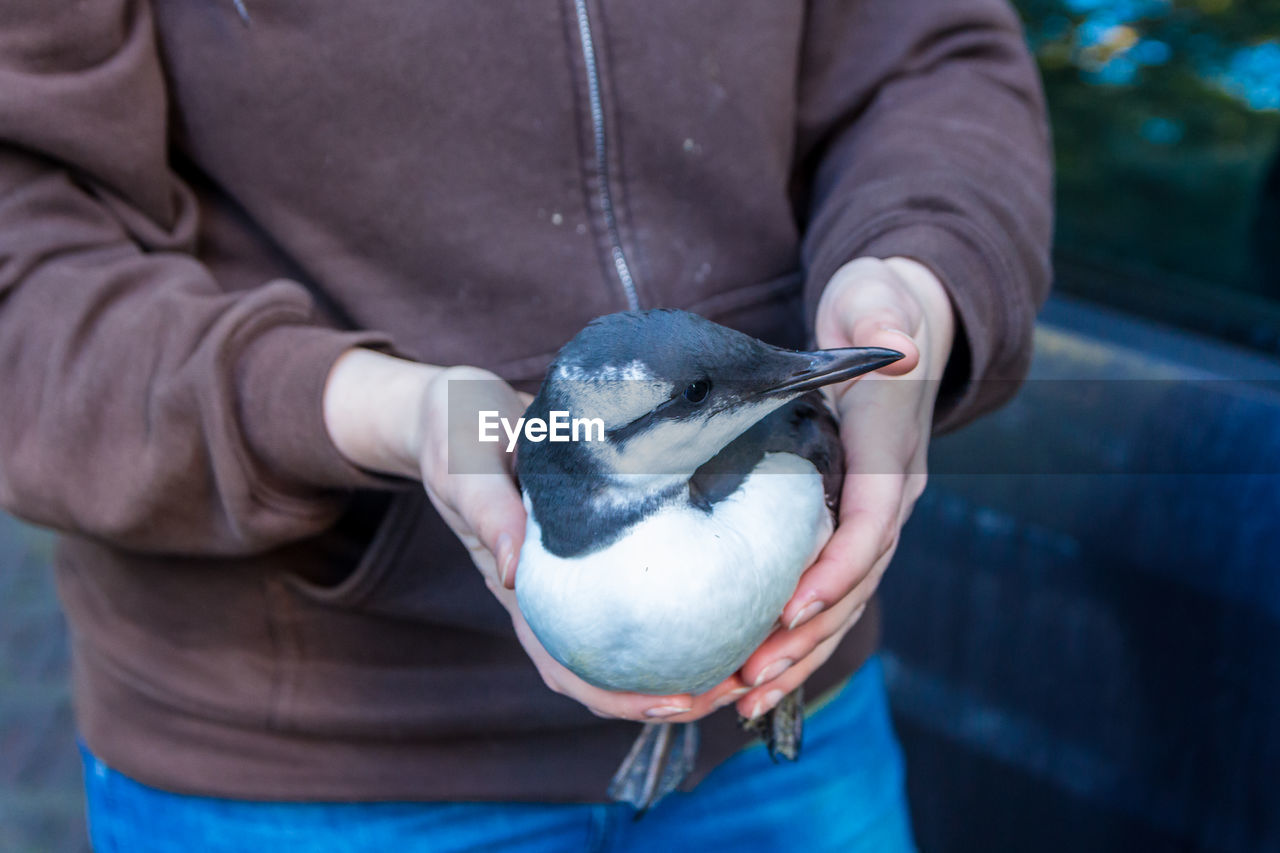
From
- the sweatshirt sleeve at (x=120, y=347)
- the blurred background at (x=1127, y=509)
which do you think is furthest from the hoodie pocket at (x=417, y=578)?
the blurred background at (x=1127, y=509)

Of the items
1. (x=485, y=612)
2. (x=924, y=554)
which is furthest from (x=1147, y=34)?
(x=485, y=612)

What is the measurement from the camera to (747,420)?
4.56ft

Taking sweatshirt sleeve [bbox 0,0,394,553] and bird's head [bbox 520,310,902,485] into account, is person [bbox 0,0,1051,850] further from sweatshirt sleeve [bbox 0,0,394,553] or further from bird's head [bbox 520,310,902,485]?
bird's head [bbox 520,310,902,485]

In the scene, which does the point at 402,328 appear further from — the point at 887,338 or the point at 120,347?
the point at 887,338

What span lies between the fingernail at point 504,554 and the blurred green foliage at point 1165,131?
231 centimetres

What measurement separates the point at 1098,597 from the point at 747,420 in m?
1.40

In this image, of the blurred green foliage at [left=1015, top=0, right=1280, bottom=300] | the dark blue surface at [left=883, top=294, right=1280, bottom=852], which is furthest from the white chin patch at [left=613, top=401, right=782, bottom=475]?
the blurred green foliage at [left=1015, top=0, right=1280, bottom=300]

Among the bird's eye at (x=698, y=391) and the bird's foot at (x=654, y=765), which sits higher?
the bird's eye at (x=698, y=391)

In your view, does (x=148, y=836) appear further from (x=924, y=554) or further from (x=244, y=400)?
(x=924, y=554)

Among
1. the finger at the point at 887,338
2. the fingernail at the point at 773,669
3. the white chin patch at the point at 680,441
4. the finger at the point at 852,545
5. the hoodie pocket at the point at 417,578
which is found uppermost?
the finger at the point at 887,338

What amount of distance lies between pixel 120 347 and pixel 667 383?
804 millimetres

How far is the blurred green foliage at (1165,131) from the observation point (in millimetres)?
2857

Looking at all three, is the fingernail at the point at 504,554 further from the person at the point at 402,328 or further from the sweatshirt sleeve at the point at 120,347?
the sweatshirt sleeve at the point at 120,347

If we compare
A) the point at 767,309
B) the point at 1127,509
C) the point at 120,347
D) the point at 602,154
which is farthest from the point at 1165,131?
the point at 120,347
